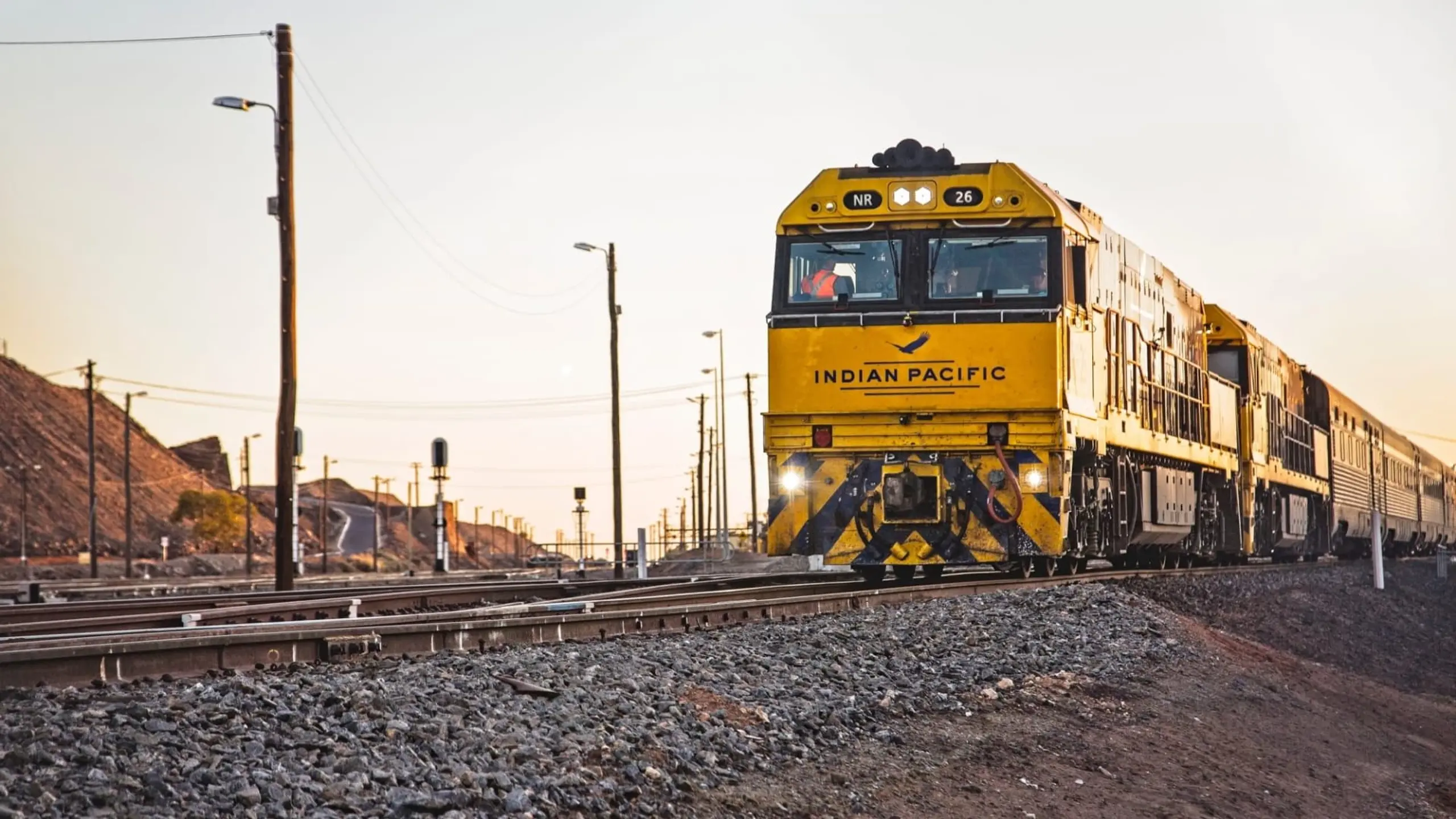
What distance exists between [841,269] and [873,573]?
3783 millimetres

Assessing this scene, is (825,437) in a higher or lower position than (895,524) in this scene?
higher

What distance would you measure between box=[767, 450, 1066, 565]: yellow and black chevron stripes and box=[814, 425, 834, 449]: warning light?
0.13 meters

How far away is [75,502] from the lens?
4806 inches

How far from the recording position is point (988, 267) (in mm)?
16578

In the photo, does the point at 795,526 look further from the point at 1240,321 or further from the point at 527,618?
the point at 1240,321

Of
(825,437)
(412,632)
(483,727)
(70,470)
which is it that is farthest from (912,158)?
(70,470)

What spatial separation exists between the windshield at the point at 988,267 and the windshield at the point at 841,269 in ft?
1.54

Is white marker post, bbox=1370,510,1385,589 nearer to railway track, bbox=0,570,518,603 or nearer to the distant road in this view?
railway track, bbox=0,570,518,603

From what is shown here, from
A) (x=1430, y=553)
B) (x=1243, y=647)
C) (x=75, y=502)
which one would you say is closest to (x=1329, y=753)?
(x=1243, y=647)

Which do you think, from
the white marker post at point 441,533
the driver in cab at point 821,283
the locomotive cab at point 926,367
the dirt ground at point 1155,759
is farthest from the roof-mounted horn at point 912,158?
the white marker post at point 441,533

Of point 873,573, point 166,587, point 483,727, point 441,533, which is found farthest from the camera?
point 441,533

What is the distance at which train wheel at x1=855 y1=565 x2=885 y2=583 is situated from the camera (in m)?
18.2

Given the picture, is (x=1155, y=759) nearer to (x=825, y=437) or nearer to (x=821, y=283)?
(x=825, y=437)

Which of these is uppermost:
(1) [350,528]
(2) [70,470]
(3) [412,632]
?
(2) [70,470]
